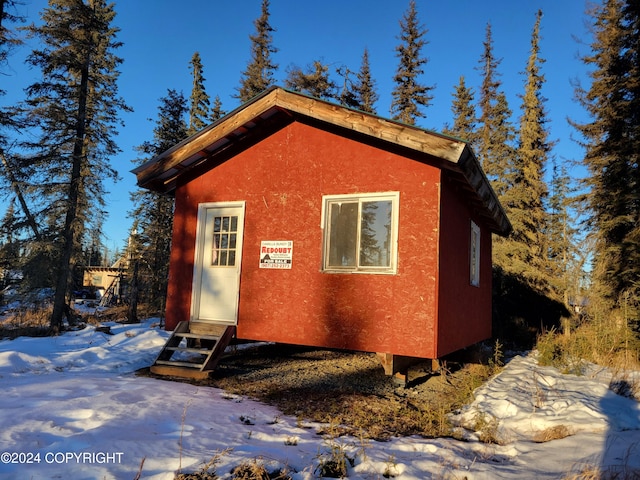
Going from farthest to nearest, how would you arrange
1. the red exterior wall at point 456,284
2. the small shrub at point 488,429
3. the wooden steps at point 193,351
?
the wooden steps at point 193,351, the red exterior wall at point 456,284, the small shrub at point 488,429

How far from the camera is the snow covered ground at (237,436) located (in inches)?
126

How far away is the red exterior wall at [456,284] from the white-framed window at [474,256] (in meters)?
0.15

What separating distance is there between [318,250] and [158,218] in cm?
1754

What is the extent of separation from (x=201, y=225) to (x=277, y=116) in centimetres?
271

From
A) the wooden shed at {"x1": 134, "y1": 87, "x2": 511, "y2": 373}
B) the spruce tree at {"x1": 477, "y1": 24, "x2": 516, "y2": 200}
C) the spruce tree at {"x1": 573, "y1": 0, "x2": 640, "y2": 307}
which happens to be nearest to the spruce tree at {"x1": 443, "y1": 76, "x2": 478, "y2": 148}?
the spruce tree at {"x1": 477, "y1": 24, "x2": 516, "y2": 200}

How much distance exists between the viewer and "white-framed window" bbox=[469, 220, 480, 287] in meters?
9.27

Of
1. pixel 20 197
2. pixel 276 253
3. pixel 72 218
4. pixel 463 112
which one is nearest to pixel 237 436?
pixel 276 253

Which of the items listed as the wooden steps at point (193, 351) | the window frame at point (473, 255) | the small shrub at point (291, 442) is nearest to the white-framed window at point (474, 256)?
the window frame at point (473, 255)

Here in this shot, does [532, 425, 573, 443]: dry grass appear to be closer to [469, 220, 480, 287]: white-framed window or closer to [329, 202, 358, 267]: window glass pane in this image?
[329, 202, 358, 267]: window glass pane

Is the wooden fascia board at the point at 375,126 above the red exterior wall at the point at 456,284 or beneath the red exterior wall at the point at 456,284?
above

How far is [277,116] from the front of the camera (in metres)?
8.27

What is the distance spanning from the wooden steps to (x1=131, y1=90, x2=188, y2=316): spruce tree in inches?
567

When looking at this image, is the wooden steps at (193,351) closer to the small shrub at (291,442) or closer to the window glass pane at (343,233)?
the window glass pane at (343,233)

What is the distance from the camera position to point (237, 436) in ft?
13.6
